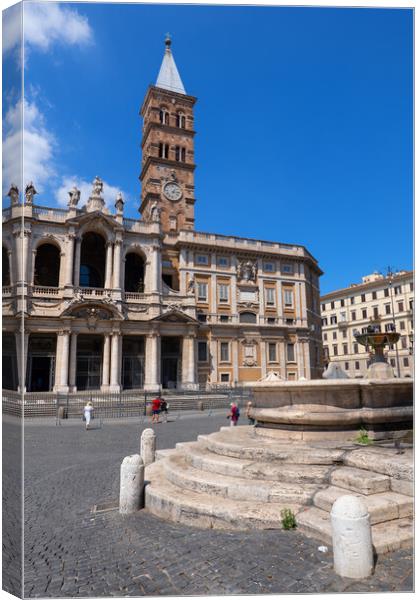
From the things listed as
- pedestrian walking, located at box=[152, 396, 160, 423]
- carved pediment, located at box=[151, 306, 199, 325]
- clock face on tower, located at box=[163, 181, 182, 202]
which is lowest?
pedestrian walking, located at box=[152, 396, 160, 423]

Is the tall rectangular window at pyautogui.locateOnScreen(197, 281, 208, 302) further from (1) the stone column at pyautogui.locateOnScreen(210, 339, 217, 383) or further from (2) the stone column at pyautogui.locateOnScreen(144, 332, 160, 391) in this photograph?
(2) the stone column at pyautogui.locateOnScreen(144, 332, 160, 391)

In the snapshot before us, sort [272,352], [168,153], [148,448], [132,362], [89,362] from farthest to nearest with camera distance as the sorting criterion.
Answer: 1. [168,153]
2. [272,352]
3. [132,362]
4. [89,362]
5. [148,448]

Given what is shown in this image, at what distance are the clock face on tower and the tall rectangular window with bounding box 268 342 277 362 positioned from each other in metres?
18.2

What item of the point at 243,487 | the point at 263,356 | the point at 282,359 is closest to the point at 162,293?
the point at 263,356

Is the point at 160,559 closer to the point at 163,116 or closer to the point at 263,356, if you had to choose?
the point at 263,356

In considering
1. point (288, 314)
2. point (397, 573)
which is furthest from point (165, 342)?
point (397, 573)

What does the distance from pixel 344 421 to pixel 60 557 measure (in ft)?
14.6

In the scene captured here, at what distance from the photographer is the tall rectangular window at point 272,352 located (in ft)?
126

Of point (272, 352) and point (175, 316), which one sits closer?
point (175, 316)

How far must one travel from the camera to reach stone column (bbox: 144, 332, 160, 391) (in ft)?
103

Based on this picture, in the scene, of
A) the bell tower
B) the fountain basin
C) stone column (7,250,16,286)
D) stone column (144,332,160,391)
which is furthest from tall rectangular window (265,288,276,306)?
stone column (7,250,16,286)

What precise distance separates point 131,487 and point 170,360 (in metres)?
29.7

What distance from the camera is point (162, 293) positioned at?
33.6 metres

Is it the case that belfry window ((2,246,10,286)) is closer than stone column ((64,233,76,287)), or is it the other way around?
belfry window ((2,246,10,286))
